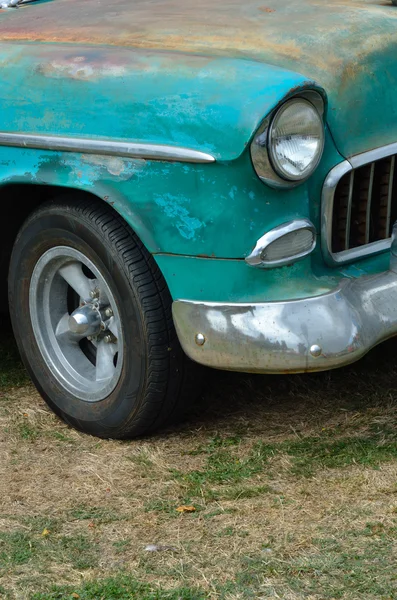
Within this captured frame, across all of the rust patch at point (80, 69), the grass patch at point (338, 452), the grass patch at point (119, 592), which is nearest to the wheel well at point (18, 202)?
the rust patch at point (80, 69)

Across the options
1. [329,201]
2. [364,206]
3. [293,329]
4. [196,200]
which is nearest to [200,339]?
[293,329]

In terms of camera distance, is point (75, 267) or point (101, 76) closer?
point (101, 76)

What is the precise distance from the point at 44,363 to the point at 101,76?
105 centimetres

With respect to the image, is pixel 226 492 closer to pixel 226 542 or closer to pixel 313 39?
pixel 226 542

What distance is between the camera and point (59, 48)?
10.2ft

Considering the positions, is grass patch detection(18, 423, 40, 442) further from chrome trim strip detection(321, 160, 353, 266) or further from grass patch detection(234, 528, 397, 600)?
chrome trim strip detection(321, 160, 353, 266)

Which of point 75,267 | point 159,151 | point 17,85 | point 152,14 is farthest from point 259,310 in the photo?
point 152,14

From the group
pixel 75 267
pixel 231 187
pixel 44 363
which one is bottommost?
pixel 44 363

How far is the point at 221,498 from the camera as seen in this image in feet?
9.33

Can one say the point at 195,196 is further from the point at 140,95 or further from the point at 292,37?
the point at 292,37

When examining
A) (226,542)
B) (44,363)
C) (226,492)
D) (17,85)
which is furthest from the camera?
(44,363)

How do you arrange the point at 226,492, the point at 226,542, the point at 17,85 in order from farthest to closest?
the point at 17,85
the point at 226,492
the point at 226,542

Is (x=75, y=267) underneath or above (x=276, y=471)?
above

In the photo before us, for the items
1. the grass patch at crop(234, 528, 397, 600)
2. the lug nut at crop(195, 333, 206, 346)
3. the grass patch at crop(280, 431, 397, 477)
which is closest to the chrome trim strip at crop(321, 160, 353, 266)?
the lug nut at crop(195, 333, 206, 346)
